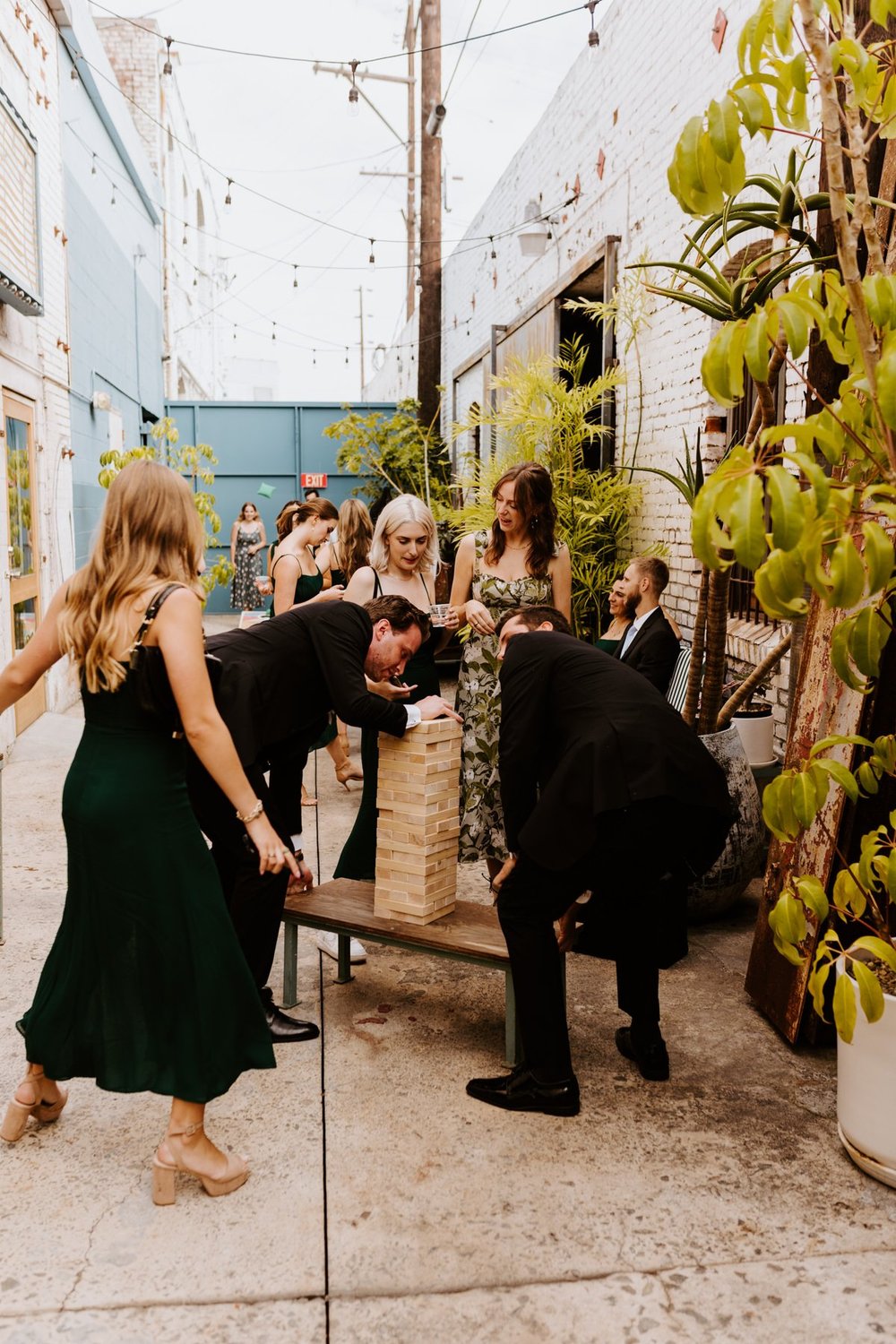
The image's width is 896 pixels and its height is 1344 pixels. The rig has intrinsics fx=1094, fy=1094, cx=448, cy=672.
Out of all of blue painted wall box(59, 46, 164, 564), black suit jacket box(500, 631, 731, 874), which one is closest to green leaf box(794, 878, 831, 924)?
black suit jacket box(500, 631, 731, 874)

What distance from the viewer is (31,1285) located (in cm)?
237

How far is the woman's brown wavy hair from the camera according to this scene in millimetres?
4520

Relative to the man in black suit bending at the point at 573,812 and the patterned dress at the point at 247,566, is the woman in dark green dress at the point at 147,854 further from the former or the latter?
the patterned dress at the point at 247,566

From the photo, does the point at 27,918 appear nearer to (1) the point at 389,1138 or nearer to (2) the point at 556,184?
(1) the point at 389,1138

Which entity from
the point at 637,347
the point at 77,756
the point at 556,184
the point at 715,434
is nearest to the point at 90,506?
the point at 556,184

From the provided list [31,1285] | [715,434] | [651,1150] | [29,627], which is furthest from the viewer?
[29,627]

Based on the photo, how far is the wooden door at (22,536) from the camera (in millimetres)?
7652

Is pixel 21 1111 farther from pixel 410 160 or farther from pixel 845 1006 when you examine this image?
pixel 410 160

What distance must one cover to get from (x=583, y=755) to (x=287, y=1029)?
1.45 meters

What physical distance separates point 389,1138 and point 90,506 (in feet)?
30.3

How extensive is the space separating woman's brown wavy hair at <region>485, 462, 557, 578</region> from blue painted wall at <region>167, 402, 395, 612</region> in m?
12.5

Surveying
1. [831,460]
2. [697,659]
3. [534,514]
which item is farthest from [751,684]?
[831,460]

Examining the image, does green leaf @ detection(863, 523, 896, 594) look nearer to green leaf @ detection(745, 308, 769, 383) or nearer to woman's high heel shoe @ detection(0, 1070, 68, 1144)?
green leaf @ detection(745, 308, 769, 383)

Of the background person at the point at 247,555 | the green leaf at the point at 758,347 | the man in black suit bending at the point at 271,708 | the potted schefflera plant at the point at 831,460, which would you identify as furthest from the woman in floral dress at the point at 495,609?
the background person at the point at 247,555
